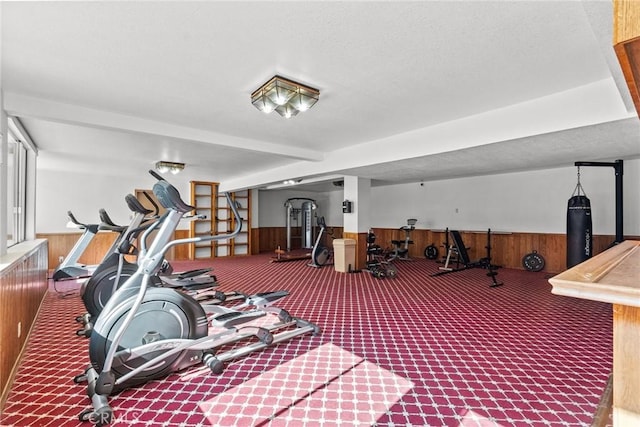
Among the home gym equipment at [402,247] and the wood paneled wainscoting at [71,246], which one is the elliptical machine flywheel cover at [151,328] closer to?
the home gym equipment at [402,247]

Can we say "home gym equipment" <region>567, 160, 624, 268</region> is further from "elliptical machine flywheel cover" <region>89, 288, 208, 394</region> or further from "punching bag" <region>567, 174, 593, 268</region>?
"elliptical machine flywheel cover" <region>89, 288, 208, 394</region>

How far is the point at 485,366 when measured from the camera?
2.63 meters

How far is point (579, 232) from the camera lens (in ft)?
17.8

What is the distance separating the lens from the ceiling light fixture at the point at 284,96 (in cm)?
283

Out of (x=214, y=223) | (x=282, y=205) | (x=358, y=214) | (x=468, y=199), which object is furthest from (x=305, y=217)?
(x=468, y=199)

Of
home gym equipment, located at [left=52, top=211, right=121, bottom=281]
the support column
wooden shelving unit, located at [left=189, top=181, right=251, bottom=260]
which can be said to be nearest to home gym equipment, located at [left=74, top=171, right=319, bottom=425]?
home gym equipment, located at [left=52, top=211, right=121, bottom=281]

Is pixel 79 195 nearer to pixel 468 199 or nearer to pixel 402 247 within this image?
pixel 402 247

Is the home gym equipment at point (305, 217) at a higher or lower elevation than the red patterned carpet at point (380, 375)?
higher

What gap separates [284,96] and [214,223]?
26.5ft

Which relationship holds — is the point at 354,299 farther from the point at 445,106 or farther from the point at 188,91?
the point at 188,91

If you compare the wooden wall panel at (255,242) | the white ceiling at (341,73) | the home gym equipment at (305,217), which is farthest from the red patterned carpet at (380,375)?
the home gym equipment at (305,217)

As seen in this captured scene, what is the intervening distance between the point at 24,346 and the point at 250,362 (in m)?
2.26

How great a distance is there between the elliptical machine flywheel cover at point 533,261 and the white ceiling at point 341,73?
304 cm

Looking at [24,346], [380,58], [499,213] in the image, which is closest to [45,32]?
[380,58]
